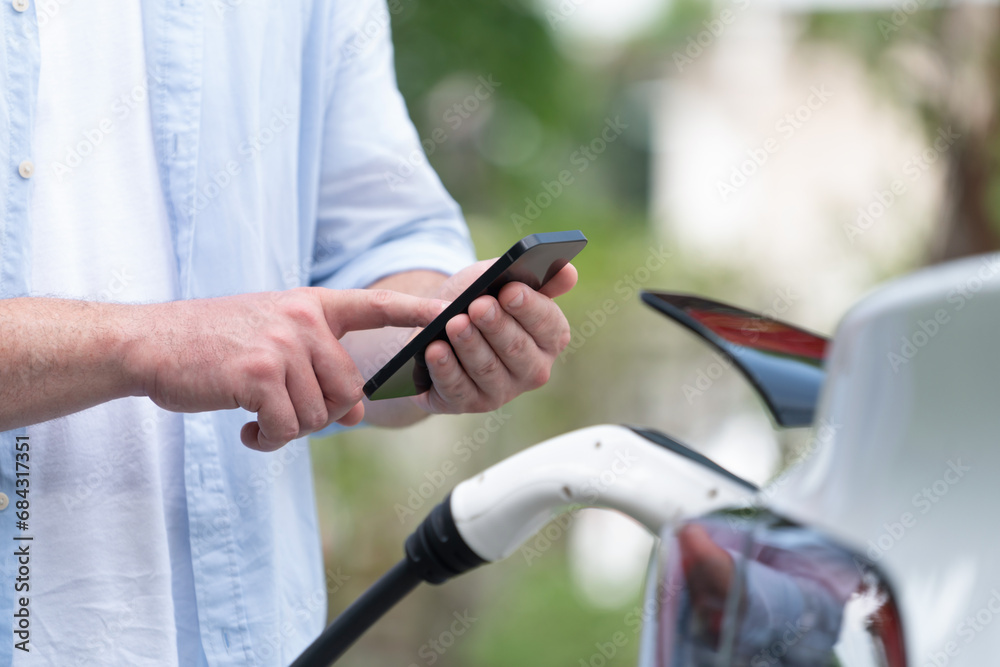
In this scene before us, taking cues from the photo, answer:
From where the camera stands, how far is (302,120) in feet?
3.57

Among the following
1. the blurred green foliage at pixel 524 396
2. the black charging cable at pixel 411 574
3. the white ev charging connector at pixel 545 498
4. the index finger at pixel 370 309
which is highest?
the index finger at pixel 370 309

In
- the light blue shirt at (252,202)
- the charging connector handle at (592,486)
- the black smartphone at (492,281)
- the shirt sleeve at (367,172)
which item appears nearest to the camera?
the charging connector handle at (592,486)

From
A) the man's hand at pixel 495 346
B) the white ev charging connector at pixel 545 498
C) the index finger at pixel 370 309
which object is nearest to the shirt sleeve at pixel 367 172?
the man's hand at pixel 495 346

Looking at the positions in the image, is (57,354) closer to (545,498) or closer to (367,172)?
(545,498)

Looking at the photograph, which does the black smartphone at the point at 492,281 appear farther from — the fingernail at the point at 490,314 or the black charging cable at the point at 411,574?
the black charging cable at the point at 411,574

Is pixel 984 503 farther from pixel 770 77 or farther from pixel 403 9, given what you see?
pixel 770 77

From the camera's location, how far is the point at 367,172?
3.75ft

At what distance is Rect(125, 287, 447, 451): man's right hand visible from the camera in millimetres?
703

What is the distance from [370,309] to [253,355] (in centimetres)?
11

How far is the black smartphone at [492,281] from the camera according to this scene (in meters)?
0.69

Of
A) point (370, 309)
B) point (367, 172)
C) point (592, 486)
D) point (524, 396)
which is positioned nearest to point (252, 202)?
point (367, 172)

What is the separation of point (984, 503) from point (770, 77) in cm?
797

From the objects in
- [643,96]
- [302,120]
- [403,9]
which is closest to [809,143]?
[643,96]

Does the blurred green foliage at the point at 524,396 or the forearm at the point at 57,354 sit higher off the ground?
the forearm at the point at 57,354
